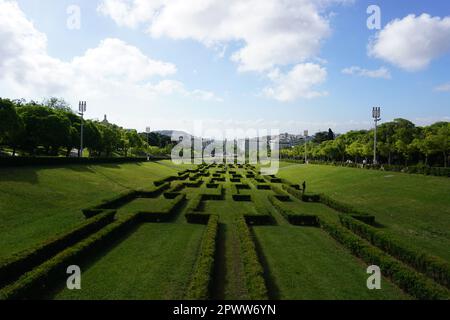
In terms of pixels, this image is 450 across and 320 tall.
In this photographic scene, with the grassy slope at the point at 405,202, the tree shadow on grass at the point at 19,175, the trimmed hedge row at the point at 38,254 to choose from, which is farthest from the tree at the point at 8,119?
the grassy slope at the point at 405,202

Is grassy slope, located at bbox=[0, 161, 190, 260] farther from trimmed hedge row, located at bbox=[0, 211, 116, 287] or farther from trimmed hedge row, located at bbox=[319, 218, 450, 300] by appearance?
trimmed hedge row, located at bbox=[319, 218, 450, 300]

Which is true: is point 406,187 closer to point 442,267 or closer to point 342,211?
point 342,211

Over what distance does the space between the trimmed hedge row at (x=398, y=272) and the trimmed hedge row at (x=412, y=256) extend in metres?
0.67

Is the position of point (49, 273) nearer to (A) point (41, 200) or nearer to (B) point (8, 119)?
(A) point (41, 200)

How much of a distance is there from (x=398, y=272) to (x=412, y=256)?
164 centimetres

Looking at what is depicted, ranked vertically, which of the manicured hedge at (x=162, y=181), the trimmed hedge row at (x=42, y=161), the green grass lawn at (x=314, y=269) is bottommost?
the green grass lawn at (x=314, y=269)

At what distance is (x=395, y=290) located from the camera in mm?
8906

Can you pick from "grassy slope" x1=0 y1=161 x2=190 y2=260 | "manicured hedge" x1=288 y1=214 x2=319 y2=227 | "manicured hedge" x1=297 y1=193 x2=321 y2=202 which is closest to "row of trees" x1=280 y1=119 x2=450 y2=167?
"manicured hedge" x1=297 y1=193 x2=321 y2=202

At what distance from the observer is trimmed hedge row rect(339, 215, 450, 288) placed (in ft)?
29.9

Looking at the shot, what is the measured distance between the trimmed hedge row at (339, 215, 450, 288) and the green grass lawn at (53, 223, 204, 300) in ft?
23.9

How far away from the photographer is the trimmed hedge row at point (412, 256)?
29.9 feet

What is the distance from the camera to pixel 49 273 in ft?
28.1

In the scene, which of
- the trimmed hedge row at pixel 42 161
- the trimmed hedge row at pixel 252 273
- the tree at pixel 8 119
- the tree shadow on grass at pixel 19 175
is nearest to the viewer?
the trimmed hedge row at pixel 252 273

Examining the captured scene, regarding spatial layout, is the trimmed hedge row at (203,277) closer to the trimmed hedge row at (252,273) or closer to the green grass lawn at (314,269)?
the trimmed hedge row at (252,273)
